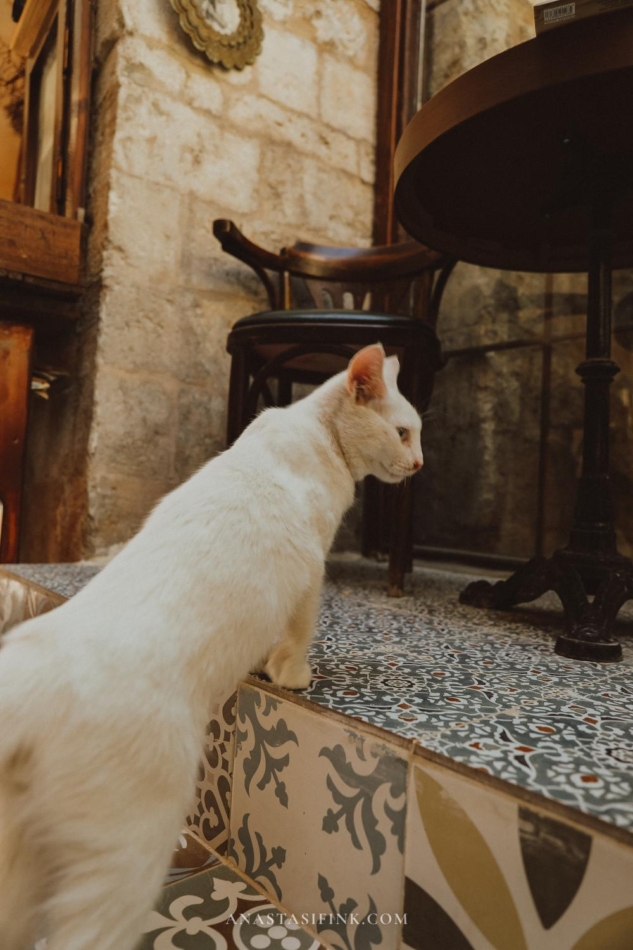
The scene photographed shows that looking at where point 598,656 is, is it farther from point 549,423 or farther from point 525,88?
point 549,423

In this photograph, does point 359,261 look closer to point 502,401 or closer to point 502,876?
point 502,401

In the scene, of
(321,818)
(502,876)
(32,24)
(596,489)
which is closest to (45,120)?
(32,24)

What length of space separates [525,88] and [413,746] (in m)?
0.93

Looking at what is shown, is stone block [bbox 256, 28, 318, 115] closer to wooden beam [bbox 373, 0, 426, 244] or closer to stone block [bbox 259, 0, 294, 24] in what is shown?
stone block [bbox 259, 0, 294, 24]

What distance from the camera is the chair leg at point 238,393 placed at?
167cm

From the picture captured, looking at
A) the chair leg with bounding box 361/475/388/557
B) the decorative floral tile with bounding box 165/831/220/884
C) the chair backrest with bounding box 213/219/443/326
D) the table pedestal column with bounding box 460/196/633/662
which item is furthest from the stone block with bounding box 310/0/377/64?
the decorative floral tile with bounding box 165/831/220/884

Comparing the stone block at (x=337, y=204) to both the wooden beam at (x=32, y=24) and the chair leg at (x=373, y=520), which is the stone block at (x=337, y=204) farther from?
the wooden beam at (x=32, y=24)

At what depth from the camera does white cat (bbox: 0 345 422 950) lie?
0.54 meters

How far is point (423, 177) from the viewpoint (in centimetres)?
128

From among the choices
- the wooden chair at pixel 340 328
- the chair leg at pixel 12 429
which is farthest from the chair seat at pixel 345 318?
the chair leg at pixel 12 429

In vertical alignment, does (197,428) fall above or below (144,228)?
below

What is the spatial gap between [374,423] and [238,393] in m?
0.77

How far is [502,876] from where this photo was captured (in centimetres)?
56

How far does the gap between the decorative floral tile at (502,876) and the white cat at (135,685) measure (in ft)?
0.80
